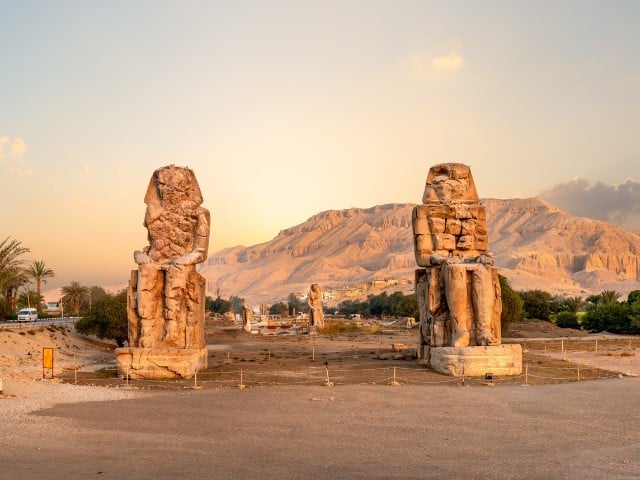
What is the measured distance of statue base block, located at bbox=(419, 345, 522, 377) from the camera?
40.1 ft

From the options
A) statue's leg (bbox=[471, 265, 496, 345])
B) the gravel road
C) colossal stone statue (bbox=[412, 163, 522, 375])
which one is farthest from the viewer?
statue's leg (bbox=[471, 265, 496, 345])

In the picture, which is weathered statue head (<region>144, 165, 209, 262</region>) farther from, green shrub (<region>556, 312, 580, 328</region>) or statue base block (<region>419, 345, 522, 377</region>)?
green shrub (<region>556, 312, 580, 328</region>)

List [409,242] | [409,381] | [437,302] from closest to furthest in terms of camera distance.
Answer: [409,381], [437,302], [409,242]

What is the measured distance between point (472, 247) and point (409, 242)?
17180 cm

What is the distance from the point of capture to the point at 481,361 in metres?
12.2

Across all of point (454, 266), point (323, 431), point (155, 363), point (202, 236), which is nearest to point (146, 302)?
point (155, 363)

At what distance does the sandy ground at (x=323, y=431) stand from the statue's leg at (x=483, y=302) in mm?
1489

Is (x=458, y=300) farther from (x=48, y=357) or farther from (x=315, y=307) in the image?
(x=315, y=307)

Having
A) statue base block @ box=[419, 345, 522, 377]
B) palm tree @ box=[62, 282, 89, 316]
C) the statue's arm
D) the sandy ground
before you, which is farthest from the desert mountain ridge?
the sandy ground

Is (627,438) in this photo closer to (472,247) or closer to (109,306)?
(472,247)

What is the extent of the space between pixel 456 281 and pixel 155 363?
6554mm

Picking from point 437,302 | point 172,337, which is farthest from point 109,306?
point 437,302

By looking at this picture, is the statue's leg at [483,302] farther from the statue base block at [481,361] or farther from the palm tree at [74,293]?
the palm tree at [74,293]

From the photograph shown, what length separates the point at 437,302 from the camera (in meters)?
13.6
